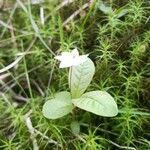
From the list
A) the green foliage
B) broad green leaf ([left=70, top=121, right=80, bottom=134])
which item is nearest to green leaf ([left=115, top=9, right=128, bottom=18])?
the green foliage

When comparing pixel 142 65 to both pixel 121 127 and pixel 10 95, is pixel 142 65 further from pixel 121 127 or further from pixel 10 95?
pixel 10 95

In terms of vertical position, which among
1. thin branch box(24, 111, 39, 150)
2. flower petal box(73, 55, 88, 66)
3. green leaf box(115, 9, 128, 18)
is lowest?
thin branch box(24, 111, 39, 150)

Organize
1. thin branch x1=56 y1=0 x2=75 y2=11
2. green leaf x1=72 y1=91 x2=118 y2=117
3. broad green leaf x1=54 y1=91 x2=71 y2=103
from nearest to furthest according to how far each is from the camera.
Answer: green leaf x1=72 y1=91 x2=118 y2=117 < broad green leaf x1=54 y1=91 x2=71 y2=103 < thin branch x1=56 y1=0 x2=75 y2=11

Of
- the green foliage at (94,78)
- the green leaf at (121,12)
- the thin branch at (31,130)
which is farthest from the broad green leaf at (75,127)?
the green leaf at (121,12)

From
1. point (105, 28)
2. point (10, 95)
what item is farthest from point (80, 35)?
point (10, 95)

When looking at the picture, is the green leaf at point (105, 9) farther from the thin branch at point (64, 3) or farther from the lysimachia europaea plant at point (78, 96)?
the lysimachia europaea plant at point (78, 96)

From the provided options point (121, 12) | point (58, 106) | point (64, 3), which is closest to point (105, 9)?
point (121, 12)

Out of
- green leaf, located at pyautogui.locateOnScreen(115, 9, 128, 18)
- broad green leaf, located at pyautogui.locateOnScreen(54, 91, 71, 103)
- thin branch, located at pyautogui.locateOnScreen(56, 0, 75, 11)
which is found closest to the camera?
broad green leaf, located at pyautogui.locateOnScreen(54, 91, 71, 103)

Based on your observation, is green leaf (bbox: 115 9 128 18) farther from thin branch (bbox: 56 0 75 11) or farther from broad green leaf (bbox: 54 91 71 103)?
broad green leaf (bbox: 54 91 71 103)
